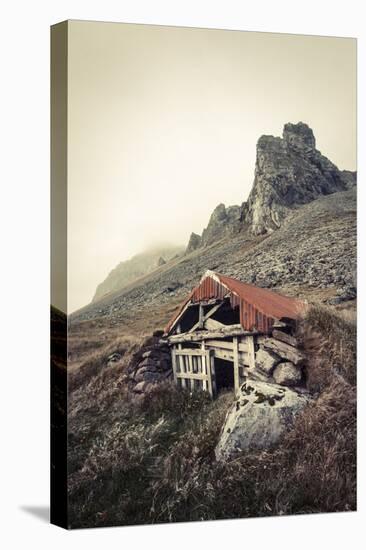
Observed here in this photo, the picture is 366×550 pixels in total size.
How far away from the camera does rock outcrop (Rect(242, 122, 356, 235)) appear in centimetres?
1688

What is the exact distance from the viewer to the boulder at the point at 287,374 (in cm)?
1653

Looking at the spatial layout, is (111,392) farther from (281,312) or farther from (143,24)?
(143,24)

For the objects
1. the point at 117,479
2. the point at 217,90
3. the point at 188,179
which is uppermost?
the point at 217,90

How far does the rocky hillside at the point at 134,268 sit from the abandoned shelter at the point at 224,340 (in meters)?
0.56

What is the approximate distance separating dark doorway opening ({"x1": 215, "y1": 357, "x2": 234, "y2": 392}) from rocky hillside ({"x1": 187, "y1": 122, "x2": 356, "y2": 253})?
1.30m

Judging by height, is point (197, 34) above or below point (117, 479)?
above

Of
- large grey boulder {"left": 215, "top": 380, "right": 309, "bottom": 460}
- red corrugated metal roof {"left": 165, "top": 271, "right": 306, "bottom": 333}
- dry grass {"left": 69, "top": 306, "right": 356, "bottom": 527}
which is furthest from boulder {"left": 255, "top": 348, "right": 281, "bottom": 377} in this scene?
dry grass {"left": 69, "top": 306, "right": 356, "bottom": 527}

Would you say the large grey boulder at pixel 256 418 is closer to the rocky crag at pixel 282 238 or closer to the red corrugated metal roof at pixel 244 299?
the red corrugated metal roof at pixel 244 299

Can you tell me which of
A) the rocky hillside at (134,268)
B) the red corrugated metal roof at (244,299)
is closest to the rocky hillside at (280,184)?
the rocky hillside at (134,268)

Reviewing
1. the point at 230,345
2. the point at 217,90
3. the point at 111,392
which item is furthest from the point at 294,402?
the point at 217,90

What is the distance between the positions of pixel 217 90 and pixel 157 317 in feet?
8.60

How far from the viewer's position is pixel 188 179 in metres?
16.4

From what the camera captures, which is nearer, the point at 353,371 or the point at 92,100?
the point at 92,100

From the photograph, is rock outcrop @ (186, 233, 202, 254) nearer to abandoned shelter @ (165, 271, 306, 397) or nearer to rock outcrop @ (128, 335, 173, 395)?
abandoned shelter @ (165, 271, 306, 397)
